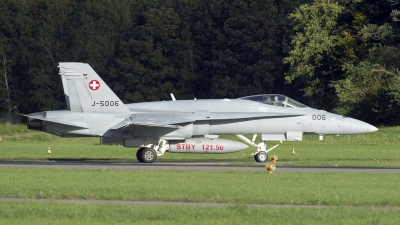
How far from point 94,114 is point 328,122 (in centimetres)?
833

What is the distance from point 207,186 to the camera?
17703 mm

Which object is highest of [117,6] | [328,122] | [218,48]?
[117,6]

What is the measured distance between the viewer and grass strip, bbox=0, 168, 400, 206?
15781 mm

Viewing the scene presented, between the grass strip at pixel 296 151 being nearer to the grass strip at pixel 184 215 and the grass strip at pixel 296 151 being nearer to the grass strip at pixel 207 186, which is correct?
the grass strip at pixel 207 186

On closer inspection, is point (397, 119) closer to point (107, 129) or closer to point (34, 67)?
point (107, 129)

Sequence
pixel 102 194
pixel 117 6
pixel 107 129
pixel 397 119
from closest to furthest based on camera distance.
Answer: pixel 102 194
pixel 107 129
pixel 397 119
pixel 117 6

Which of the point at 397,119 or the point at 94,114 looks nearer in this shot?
the point at 94,114

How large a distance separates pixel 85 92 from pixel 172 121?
127 inches

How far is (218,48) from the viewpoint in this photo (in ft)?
250

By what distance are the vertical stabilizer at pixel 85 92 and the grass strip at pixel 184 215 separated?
1297 cm

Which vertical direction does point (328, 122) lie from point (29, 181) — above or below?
above

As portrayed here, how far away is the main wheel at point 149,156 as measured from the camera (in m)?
27.2

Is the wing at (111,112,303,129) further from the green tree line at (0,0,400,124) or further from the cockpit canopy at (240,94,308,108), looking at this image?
the green tree line at (0,0,400,124)

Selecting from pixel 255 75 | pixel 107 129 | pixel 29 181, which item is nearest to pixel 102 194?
pixel 29 181
